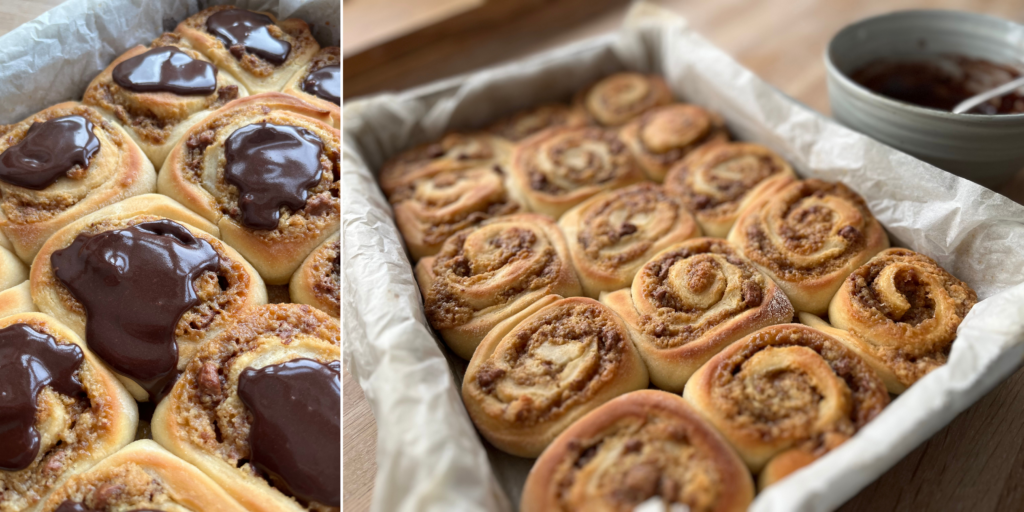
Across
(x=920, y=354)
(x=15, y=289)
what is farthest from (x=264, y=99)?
(x=920, y=354)

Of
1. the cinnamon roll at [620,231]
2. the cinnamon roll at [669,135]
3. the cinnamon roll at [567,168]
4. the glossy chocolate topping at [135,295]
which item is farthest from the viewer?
the cinnamon roll at [669,135]

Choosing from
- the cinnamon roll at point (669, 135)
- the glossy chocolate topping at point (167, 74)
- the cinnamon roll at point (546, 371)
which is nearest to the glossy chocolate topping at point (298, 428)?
the cinnamon roll at point (546, 371)

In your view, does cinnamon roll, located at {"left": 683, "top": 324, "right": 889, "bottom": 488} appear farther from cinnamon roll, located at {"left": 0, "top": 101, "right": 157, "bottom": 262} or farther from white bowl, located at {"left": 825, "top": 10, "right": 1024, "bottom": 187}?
cinnamon roll, located at {"left": 0, "top": 101, "right": 157, "bottom": 262}

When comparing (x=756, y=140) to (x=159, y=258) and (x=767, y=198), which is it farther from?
(x=159, y=258)

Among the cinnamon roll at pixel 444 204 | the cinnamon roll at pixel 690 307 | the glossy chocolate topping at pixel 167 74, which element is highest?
the glossy chocolate topping at pixel 167 74

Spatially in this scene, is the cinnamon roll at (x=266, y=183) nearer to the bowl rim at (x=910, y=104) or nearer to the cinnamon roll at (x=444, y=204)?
the cinnamon roll at (x=444, y=204)

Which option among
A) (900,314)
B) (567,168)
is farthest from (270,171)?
(900,314)
